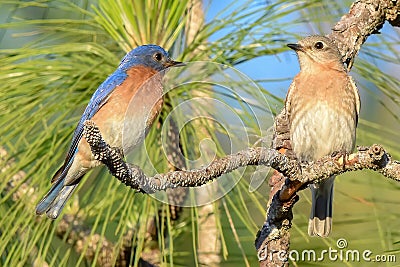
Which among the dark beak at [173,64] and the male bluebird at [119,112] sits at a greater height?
the dark beak at [173,64]

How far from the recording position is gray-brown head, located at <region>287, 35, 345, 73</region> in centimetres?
252

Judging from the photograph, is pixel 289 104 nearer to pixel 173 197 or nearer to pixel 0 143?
pixel 173 197


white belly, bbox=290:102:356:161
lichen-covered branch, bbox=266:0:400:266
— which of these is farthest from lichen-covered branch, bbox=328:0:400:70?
white belly, bbox=290:102:356:161

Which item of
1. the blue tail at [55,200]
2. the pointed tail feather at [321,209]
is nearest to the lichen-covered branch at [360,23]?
the pointed tail feather at [321,209]

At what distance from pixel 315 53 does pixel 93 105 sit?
86 cm

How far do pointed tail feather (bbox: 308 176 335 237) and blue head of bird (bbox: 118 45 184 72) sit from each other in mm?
693

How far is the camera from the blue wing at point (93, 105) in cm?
234

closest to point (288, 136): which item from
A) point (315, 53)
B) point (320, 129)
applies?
point (320, 129)

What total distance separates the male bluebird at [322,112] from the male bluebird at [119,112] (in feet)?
1.67

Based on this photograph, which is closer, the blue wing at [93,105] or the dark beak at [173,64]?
the blue wing at [93,105]

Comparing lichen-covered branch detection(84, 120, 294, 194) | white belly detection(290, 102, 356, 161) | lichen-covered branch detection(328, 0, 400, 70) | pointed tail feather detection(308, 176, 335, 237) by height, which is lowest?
lichen-covered branch detection(84, 120, 294, 194)

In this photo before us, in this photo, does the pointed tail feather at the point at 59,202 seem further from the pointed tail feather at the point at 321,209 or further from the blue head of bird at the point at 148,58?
the pointed tail feather at the point at 321,209

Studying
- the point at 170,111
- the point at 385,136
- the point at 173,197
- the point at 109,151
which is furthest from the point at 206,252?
the point at 109,151

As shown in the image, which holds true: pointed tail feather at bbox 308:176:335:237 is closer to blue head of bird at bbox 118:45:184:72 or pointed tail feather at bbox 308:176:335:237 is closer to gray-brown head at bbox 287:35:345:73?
gray-brown head at bbox 287:35:345:73
